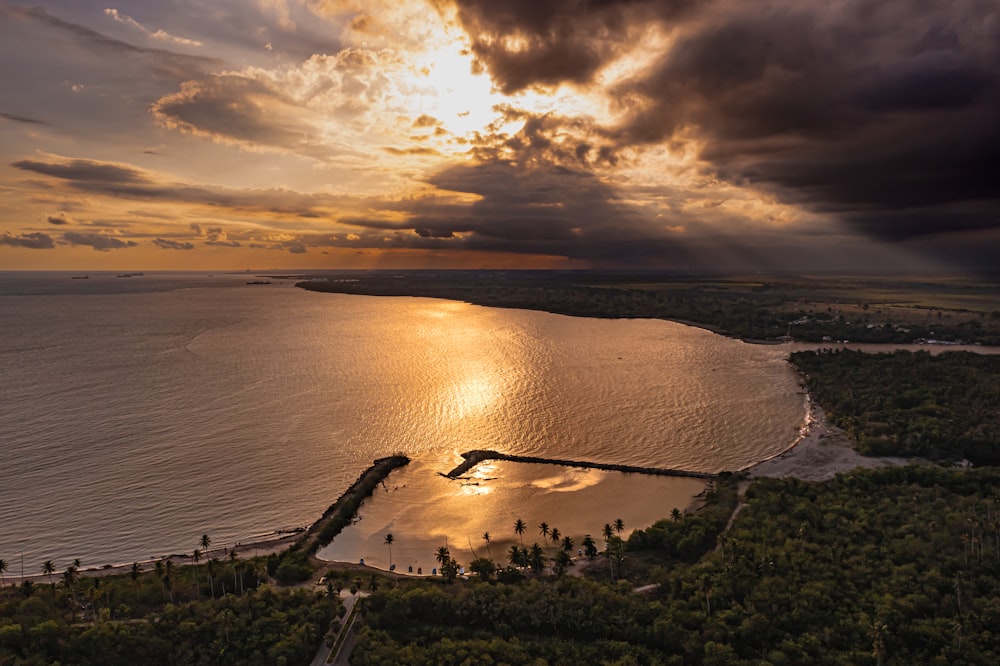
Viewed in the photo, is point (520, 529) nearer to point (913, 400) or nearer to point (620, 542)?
point (620, 542)

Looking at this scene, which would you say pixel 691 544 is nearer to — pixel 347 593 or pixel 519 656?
pixel 519 656

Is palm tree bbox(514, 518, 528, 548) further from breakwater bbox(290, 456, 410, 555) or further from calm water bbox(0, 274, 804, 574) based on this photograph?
breakwater bbox(290, 456, 410, 555)

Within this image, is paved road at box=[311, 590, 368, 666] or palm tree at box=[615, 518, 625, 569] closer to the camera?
paved road at box=[311, 590, 368, 666]

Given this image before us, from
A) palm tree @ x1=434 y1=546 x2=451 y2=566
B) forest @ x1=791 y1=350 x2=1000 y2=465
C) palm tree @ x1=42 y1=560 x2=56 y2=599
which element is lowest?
palm tree @ x1=42 y1=560 x2=56 y2=599

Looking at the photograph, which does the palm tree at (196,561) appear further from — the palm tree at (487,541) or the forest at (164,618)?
the palm tree at (487,541)

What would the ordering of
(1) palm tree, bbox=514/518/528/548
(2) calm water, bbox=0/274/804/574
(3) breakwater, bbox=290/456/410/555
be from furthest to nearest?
(2) calm water, bbox=0/274/804/574, (3) breakwater, bbox=290/456/410/555, (1) palm tree, bbox=514/518/528/548

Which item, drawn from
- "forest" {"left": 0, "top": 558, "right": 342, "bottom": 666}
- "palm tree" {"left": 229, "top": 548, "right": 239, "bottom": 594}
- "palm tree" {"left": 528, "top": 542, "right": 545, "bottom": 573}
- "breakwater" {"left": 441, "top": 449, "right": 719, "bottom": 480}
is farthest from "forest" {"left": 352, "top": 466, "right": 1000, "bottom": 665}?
"breakwater" {"left": 441, "top": 449, "right": 719, "bottom": 480}
